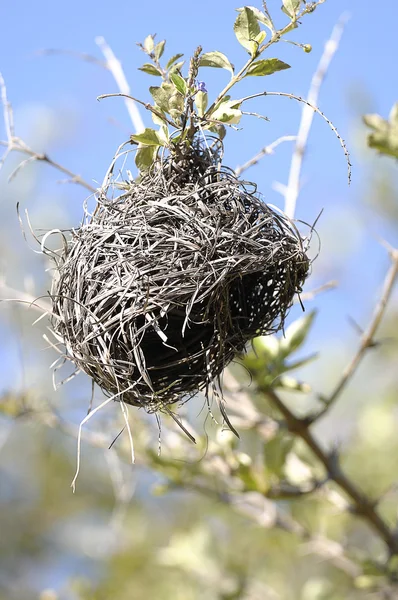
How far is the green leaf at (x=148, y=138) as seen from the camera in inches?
58.9

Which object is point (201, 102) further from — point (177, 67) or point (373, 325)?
point (373, 325)

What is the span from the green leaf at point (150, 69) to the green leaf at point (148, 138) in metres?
0.12

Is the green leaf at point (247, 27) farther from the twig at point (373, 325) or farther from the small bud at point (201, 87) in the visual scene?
the twig at point (373, 325)

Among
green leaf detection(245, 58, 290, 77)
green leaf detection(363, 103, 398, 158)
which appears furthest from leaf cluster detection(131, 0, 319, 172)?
green leaf detection(363, 103, 398, 158)

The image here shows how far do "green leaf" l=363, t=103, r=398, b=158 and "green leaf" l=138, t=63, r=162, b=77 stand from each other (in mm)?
688

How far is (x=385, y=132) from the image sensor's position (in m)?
1.98

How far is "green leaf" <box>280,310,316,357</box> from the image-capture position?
221cm

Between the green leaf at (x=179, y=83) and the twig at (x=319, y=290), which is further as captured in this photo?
the twig at (x=319, y=290)

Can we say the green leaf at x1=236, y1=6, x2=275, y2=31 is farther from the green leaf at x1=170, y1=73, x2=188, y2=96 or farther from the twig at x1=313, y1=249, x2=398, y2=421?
the twig at x1=313, y1=249, x2=398, y2=421

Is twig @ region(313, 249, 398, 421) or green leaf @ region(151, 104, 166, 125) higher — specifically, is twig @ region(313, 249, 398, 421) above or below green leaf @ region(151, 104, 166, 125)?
below

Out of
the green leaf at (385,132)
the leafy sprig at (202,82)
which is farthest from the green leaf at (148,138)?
the green leaf at (385,132)

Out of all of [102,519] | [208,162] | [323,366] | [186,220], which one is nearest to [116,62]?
[208,162]

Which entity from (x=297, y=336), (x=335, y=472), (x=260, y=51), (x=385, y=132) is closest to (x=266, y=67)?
(x=260, y=51)

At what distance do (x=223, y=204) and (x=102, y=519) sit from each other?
6.16m
